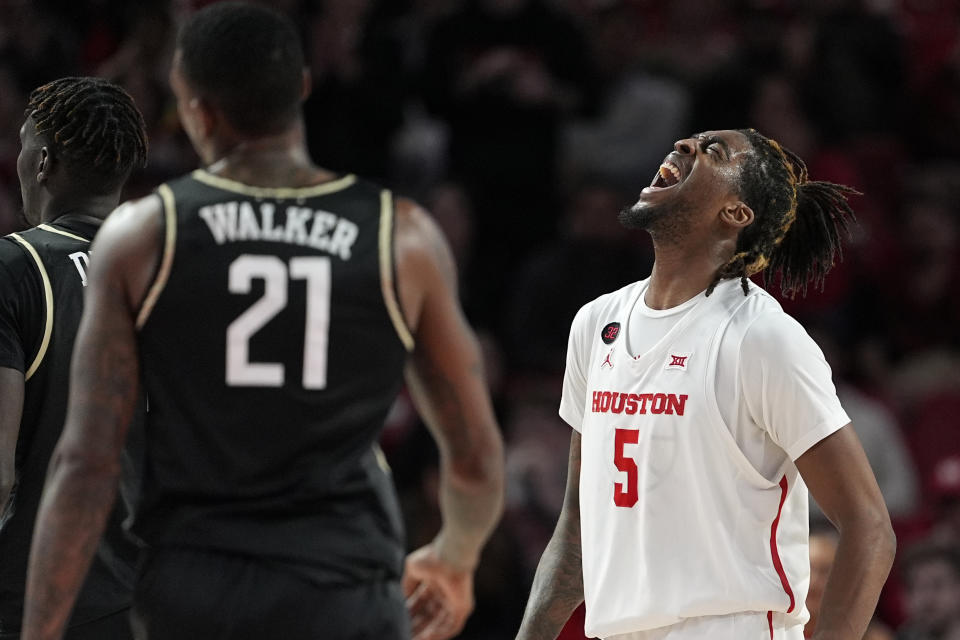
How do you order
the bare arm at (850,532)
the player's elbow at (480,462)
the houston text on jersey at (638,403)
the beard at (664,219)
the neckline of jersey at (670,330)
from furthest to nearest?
the beard at (664,219), the neckline of jersey at (670,330), the houston text on jersey at (638,403), the bare arm at (850,532), the player's elbow at (480,462)

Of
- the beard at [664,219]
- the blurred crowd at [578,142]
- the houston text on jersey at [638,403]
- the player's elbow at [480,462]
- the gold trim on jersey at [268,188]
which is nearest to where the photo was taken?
the gold trim on jersey at [268,188]

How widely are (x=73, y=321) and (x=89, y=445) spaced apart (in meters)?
1.20

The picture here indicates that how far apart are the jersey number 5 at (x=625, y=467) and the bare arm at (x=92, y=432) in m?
1.39

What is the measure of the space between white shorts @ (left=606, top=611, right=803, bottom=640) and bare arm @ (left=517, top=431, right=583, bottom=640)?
1.52 feet

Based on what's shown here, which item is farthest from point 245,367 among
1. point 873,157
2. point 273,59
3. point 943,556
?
point 873,157

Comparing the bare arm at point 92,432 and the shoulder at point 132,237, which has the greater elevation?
the shoulder at point 132,237

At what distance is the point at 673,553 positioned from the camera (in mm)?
3770

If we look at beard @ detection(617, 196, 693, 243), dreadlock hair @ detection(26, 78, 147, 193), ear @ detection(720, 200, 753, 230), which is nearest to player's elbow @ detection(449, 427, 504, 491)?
beard @ detection(617, 196, 693, 243)

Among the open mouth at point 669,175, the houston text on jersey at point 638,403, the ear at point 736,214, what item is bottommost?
the houston text on jersey at point 638,403

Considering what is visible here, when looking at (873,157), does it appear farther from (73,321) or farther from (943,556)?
(73,321)

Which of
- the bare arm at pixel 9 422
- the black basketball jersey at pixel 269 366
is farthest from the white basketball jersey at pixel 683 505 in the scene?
the bare arm at pixel 9 422

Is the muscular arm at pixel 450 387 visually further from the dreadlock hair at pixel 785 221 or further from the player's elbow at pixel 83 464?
the dreadlock hair at pixel 785 221

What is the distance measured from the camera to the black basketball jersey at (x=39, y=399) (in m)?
4.02

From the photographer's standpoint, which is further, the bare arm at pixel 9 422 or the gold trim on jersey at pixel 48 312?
the gold trim on jersey at pixel 48 312
